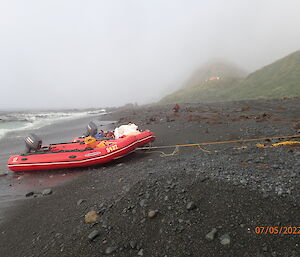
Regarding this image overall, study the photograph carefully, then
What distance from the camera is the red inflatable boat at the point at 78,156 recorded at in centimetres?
913

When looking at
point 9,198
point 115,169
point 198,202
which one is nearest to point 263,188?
→ point 198,202

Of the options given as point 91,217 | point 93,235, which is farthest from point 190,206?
point 91,217

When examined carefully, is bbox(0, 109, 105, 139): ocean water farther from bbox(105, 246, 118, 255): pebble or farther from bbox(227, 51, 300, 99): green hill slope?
bbox(227, 51, 300, 99): green hill slope

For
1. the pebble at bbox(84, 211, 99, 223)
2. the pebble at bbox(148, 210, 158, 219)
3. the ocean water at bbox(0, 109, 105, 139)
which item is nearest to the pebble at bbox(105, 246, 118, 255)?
the pebble at bbox(148, 210, 158, 219)

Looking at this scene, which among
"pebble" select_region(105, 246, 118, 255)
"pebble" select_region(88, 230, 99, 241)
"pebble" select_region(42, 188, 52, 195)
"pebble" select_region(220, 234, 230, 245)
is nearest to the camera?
"pebble" select_region(220, 234, 230, 245)

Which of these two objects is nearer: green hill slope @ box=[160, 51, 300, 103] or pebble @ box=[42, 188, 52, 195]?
pebble @ box=[42, 188, 52, 195]

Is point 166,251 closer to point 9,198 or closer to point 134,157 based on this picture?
point 134,157

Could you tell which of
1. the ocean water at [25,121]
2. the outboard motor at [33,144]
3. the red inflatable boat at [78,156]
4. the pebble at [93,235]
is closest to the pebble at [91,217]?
the pebble at [93,235]

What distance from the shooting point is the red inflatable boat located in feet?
30.0

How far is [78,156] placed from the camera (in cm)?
922

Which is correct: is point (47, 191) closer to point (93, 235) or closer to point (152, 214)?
point (93, 235)

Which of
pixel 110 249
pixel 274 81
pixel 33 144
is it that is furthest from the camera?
pixel 274 81

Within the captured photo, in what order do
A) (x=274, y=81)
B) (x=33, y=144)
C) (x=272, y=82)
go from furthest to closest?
1. (x=272, y=82)
2. (x=274, y=81)
3. (x=33, y=144)

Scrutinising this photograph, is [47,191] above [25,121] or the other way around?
the other way around
